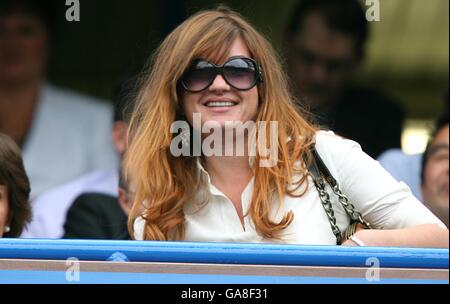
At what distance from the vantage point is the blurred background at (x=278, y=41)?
4.52 m

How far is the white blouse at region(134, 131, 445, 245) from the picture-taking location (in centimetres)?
264

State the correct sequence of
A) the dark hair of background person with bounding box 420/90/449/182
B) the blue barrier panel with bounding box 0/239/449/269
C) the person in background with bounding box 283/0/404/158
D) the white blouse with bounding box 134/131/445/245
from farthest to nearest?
1. the person in background with bounding box 283/0/404/158
2. the dark hair of background person with bounding box 420/90/449/182
3. the white blouse with bounding box 134/131/445/245
4. the blue barrier panel with bounding box 0/239/449/269

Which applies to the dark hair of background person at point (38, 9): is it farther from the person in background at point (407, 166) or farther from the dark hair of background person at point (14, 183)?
the person in background at point (407, 166)

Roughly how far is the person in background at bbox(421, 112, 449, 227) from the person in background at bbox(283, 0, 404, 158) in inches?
16.2

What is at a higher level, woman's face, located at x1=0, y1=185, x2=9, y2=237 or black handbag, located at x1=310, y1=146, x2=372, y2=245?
black handbag, located at x1=310, y1=146, x2=372, y2=245

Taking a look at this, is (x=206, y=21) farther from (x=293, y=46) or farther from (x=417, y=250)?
(x=293, y=46)

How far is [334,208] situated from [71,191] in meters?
1.69

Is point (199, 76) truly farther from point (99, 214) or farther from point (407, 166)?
A: point (407, 166)

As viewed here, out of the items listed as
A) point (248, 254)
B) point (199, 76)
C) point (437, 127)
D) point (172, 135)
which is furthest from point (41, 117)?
point (248, 254)

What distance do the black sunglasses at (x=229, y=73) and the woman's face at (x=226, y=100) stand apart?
0.01 meters

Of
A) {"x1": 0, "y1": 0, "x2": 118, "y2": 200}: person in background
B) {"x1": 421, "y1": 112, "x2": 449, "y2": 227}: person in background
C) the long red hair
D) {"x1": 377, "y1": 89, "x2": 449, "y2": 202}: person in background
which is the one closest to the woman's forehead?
the long red hair

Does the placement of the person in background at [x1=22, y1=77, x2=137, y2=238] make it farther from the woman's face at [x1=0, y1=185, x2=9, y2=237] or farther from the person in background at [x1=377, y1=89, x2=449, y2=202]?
the person in background at [x1=377, y1=89, x2=449, y2=202]

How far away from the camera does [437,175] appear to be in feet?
12.0
